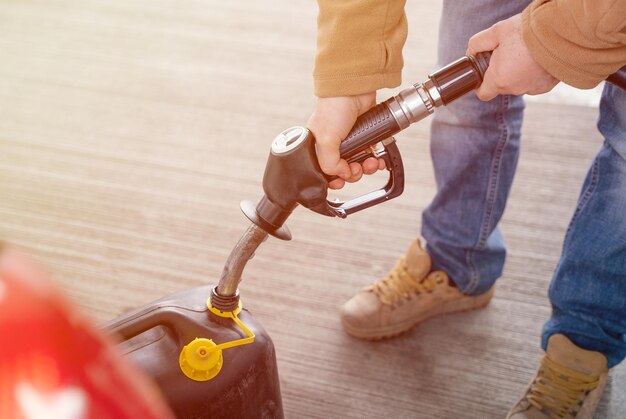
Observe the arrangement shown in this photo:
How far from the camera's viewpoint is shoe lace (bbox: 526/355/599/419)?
42.9 inches

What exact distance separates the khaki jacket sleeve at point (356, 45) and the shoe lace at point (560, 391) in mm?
548

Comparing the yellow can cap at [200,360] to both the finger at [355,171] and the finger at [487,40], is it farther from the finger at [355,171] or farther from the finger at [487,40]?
the finger at [487,40]

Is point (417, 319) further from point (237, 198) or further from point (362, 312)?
point (237, 198)

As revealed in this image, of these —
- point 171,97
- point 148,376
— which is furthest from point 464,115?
point 171,97

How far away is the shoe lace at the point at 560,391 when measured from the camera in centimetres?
109

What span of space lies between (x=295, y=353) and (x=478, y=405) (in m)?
0.32

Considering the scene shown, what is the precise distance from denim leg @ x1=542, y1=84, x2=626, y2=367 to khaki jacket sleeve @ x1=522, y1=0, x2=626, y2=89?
0.52 feet

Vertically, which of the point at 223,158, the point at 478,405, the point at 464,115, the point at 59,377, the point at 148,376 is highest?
the point at 59,377

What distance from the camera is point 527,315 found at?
1.32m

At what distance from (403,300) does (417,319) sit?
5cm

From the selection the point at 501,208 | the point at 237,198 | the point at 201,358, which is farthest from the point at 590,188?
the point at 237,198

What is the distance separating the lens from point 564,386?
1.10m

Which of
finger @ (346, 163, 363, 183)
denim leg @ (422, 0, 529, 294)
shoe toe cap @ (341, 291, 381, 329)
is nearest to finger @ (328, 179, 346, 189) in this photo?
finger @ (346, 163, 363, 183)

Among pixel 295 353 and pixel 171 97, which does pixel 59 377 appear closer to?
pixel 295 353
